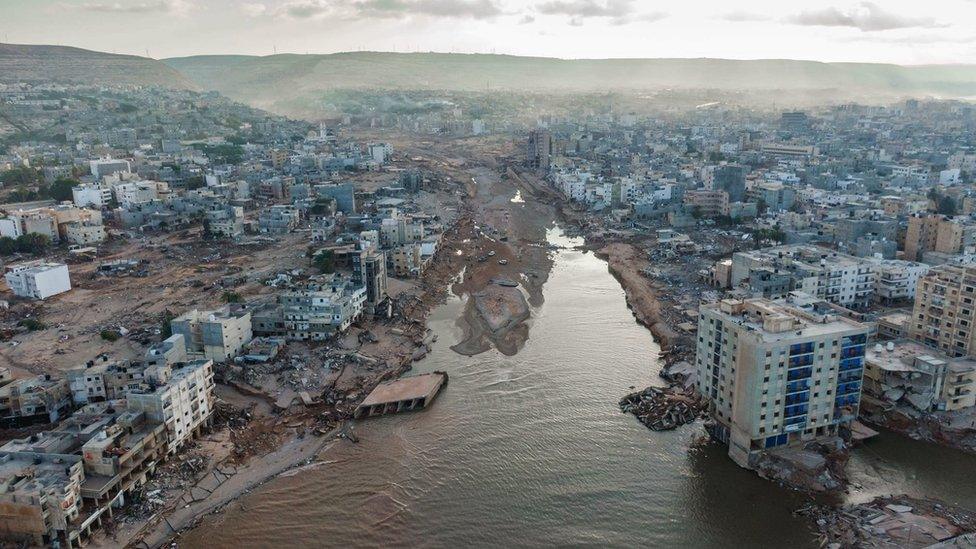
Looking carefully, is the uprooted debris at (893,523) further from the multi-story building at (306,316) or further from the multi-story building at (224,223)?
the multi-story building at (224,223)

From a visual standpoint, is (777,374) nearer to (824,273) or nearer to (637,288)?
(824,273)

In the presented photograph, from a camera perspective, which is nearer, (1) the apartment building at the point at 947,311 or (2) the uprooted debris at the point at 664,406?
(2) the uprooted debris at the point at 664,406

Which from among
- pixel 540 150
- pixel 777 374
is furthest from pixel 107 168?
pixel 777 374

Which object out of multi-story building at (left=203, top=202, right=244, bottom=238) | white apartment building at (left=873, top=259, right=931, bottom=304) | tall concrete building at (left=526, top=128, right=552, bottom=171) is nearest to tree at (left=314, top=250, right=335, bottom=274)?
multi-story building at (left=203, top=202, right=244, bottom=238)

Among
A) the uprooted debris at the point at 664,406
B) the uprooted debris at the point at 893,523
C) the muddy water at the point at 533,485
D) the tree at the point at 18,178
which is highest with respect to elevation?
the tree at the point at 18,178

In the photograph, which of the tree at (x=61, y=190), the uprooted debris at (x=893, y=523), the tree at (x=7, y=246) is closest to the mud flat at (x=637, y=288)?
the uprooted debris at (x=893, y=523)
